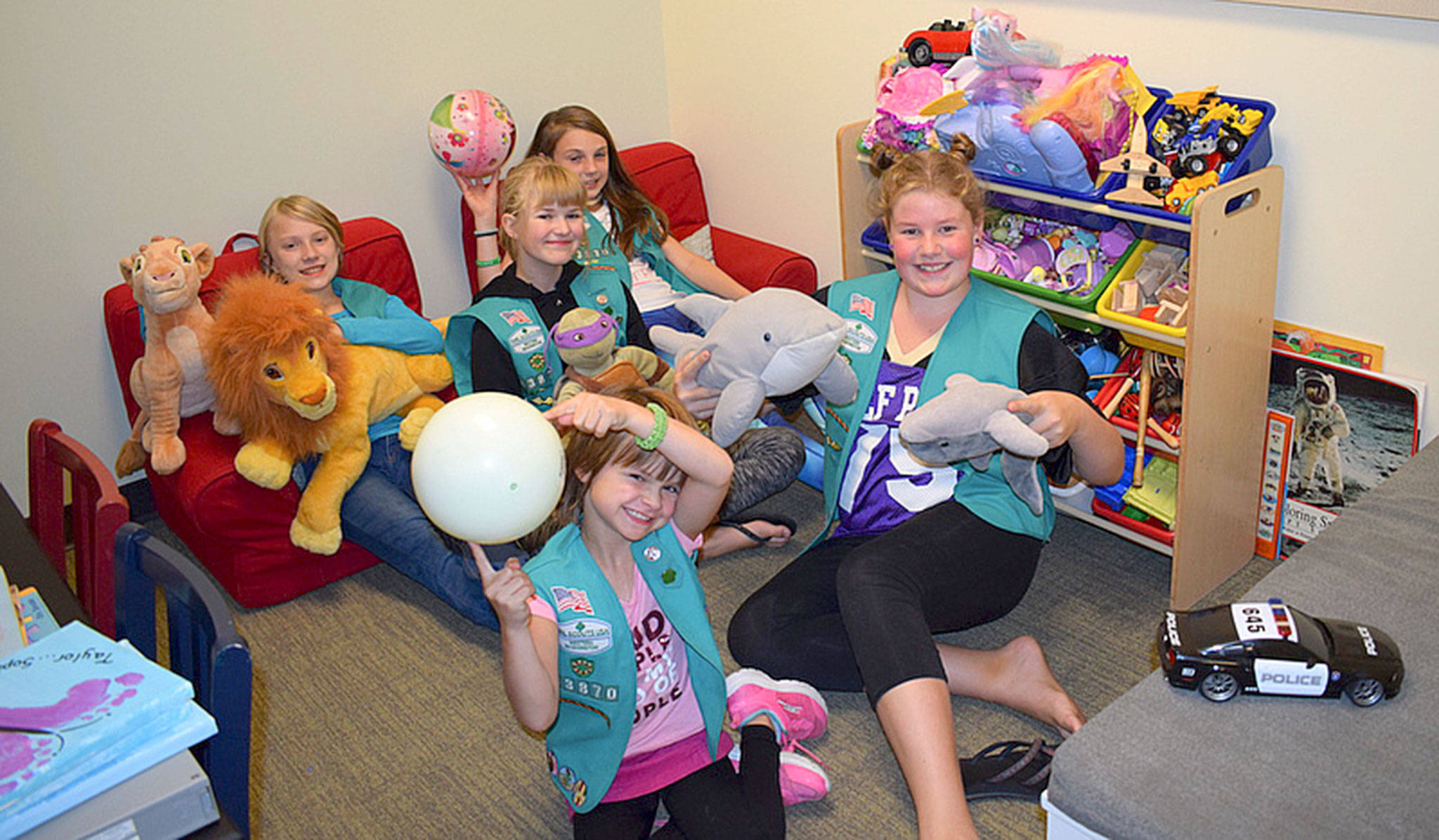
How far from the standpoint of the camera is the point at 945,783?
1933 mm

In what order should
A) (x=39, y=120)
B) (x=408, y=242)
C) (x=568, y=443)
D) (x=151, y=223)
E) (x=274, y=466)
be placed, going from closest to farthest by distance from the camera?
(x=568, y=443)
(x=274, y=466)
(x=39, y=120)
(x=151, y=223)
(x=408, y=242)

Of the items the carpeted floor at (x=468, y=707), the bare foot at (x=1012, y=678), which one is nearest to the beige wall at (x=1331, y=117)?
the carpeted floor at (x=468, y=707)

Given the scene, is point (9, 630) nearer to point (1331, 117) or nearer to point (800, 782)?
point (800, 782)

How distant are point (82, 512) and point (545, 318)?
1156 millimetres

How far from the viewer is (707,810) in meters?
1.94

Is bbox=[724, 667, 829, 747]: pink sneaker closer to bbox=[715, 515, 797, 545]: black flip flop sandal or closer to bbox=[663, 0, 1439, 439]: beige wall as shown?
bbox=[715, 515, 797, 545]: black flip flop sandal

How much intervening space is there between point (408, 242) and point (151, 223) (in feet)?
Result: 2.35

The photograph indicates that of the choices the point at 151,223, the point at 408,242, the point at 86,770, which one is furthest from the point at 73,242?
the point at 86,770

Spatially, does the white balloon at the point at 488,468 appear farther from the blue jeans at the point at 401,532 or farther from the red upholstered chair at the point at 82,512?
the blue jeans at the point at 401,532

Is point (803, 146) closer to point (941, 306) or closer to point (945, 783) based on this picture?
point (941, 306)

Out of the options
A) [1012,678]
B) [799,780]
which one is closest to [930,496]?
[1012,678]

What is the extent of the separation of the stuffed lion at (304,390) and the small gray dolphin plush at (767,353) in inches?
34.5

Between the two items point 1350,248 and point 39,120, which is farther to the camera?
point 39,120

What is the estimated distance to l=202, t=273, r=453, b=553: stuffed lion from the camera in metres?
2.58
